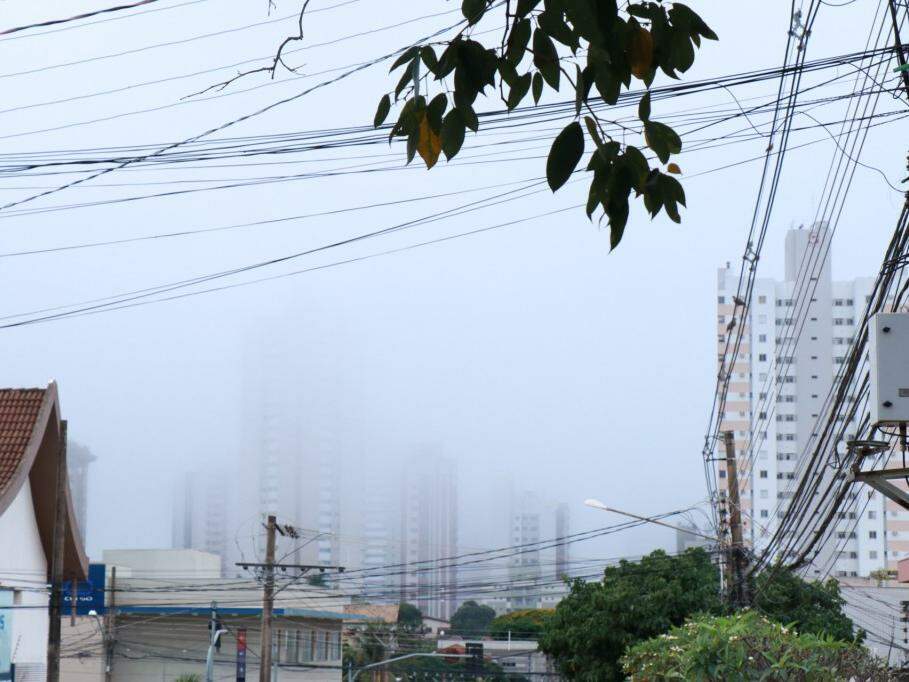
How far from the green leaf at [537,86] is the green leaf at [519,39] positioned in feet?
0.42

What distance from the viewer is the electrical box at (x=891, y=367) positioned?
781cm

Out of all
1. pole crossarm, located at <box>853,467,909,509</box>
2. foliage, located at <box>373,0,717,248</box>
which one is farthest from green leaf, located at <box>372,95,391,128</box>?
→ pole crossarm, located at <box>853,467,909,509</box>

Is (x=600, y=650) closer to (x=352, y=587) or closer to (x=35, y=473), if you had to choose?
(x=352, y=587)

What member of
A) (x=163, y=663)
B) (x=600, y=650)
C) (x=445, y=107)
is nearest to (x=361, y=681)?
(x=163, y=663)

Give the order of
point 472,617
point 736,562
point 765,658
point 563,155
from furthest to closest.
→ 1. point 472,617
2. point 736,562
3. point 765,658
4. point 563,155

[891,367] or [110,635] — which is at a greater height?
[891,367]

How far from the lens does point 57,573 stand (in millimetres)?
21734

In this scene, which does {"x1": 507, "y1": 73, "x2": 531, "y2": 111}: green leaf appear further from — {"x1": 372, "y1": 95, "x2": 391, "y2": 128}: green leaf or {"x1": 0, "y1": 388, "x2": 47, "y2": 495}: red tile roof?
{"x1": 0, "y1": 388, "x2": 47, "y2": 495}: red tile roof

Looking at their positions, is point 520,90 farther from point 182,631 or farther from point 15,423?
point 182,631

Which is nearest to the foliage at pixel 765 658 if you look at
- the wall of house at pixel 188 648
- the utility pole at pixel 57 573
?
the utility pole at pixel 57 573

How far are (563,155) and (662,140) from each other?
16.9 inches

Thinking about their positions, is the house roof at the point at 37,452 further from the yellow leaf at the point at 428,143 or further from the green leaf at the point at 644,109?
the green leaf at the point at 644,109

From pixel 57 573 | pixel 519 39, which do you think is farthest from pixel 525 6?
pixel 57 573

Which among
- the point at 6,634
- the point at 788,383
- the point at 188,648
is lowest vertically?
the point at 188,648
